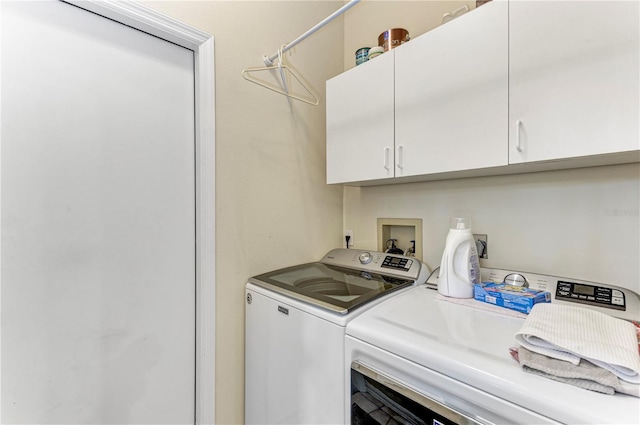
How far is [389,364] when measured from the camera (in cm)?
83

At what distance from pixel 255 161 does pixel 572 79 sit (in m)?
1.32

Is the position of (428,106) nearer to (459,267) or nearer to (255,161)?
(459,267)

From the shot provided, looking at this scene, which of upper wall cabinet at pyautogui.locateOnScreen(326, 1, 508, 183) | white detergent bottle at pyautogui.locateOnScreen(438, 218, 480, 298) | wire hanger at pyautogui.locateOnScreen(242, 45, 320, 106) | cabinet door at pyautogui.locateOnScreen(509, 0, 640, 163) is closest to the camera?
cabinet door at pyautogui.locateOnScreen(509, 0, 640, 163)

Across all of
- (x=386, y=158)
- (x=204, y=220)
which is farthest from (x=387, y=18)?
(x=204, y=220)

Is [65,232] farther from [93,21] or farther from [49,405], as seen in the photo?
[93,21]

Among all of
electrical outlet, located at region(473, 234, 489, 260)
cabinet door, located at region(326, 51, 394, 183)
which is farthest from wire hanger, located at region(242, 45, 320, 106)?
electrical outlet, located at region(473, 234, 489, 260)

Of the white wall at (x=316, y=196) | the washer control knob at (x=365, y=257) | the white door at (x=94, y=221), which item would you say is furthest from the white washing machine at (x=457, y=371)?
the white door at (x=94, y=221)

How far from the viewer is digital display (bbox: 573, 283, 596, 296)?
1.01 meters

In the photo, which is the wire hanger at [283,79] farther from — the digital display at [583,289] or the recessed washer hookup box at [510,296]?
the digital display at [583,289]

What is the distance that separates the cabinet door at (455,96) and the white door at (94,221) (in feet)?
3.41

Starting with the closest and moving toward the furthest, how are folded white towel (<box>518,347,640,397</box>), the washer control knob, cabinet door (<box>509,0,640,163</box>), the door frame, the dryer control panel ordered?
folded white towel (<box>518,347,640,397</box>)
cabinet door (<box>509,0,640,163</box>)
the dryer control panel
the door frame
the washer control knob

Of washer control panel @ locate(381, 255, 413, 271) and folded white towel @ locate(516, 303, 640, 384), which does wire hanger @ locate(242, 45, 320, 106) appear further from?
folded white towel @ locate(516, 303, 640, 384)

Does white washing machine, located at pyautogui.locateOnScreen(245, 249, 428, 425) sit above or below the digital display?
below

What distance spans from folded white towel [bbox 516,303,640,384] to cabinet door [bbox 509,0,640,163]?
49 centimetres
